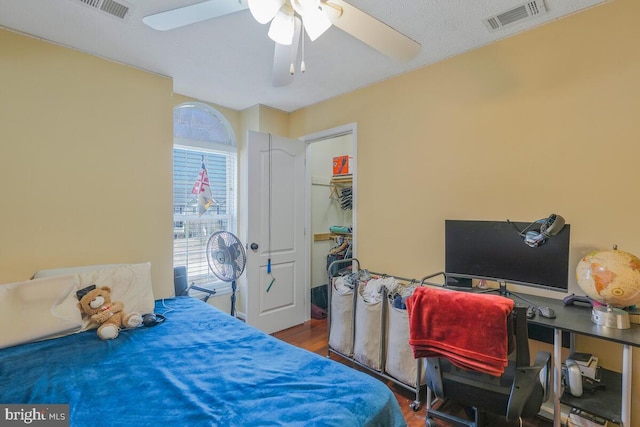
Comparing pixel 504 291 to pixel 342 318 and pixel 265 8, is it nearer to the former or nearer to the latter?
pixel 342 318

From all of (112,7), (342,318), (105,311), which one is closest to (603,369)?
(342,318)

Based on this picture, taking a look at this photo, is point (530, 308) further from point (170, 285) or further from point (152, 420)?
point (170, 285)

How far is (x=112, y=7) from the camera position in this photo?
5.97 ft

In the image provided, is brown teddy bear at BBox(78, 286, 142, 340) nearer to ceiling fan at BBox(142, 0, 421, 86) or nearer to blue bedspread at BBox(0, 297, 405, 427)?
blue bedspread at BBox(0, 297, 405, 427)

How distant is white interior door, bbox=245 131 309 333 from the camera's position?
318 cm

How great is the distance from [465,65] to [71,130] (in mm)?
2972

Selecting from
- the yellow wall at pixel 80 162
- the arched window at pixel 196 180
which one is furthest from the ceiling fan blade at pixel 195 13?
the arched window at pixel 196 180

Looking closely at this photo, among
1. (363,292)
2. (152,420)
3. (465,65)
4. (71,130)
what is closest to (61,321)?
(152,420)

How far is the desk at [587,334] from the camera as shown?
1449 millimetres

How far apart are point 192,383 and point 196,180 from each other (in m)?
2.43

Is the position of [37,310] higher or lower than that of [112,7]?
lower

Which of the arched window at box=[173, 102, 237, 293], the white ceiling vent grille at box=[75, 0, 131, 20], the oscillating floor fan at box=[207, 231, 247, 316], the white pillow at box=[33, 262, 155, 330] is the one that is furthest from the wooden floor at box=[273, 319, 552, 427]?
the white ceiling vent grille at box=[75, 0, 131, 20]

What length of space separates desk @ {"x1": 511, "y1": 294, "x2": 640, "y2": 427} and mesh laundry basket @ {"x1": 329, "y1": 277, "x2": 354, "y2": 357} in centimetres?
136

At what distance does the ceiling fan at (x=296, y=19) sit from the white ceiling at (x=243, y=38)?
39 cm
